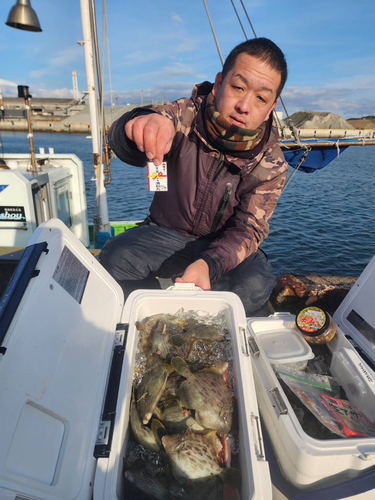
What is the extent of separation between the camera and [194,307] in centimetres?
230

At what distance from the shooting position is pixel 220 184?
307cm

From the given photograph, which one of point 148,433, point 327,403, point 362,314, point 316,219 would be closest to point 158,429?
point 148,433

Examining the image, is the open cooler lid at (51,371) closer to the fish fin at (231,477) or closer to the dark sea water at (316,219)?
the fish fin at (231,477)

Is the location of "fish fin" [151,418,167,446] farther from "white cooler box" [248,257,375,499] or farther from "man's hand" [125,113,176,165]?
"man's hand" [125,113,176,165]

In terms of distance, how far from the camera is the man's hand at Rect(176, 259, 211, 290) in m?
2.42

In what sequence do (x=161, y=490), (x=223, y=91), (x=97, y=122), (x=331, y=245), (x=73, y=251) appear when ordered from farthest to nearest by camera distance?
(x=331, y=245) → (x=97, y=122) → (x=223, y=91) → (x=73, y=251) → (x=161, y=490)

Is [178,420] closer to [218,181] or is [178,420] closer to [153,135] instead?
[153,135]

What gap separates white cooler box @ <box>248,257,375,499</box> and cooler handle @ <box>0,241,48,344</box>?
1.52 metres

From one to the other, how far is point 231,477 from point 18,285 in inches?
56.3

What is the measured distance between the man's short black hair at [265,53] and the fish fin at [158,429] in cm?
284

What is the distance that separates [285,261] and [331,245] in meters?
2.65

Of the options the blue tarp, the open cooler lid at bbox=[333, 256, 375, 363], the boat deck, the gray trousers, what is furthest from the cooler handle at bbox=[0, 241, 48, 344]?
the blue tarp

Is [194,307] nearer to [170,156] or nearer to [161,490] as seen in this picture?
[161,490]

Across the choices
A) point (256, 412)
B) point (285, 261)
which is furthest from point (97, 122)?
point (285, 261)
